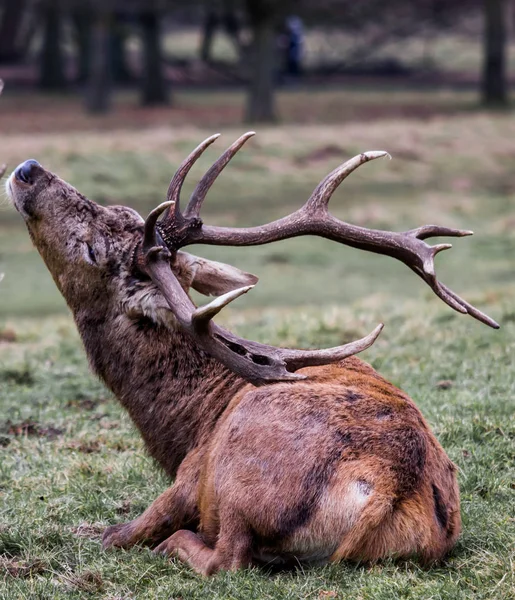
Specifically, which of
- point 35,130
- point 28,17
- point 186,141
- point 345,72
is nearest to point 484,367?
point 186,141

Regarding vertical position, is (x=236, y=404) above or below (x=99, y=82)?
above

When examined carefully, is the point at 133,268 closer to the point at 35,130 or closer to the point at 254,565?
the point at 254,565

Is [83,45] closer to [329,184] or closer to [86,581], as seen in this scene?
[329,184]

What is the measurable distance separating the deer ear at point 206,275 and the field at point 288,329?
3.48ft

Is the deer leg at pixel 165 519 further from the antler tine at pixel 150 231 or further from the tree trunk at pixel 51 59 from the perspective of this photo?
the tree trunk at pixel 51 59

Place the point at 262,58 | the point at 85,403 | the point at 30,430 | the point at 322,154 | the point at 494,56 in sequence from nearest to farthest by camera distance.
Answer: the point at 30,430
the point at 85,403
the point at 322,154
the point at 262,58
the point at 494,56

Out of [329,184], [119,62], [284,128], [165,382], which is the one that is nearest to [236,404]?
[165,382]

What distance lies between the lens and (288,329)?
9258mm

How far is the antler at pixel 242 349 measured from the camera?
15.9 ft

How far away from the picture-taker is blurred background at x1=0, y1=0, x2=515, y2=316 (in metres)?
16.0

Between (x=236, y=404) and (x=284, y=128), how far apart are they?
67.6ft

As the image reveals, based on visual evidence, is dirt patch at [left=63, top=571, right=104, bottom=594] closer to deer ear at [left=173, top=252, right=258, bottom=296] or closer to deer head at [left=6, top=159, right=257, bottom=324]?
deer head at [left=6, top=159, right=257, bottom=324]

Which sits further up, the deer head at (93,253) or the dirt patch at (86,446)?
the deer head at (93,253)

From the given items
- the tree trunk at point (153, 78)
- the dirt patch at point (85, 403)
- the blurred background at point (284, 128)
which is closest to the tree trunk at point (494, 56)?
the blurred background at point (284, 128)
